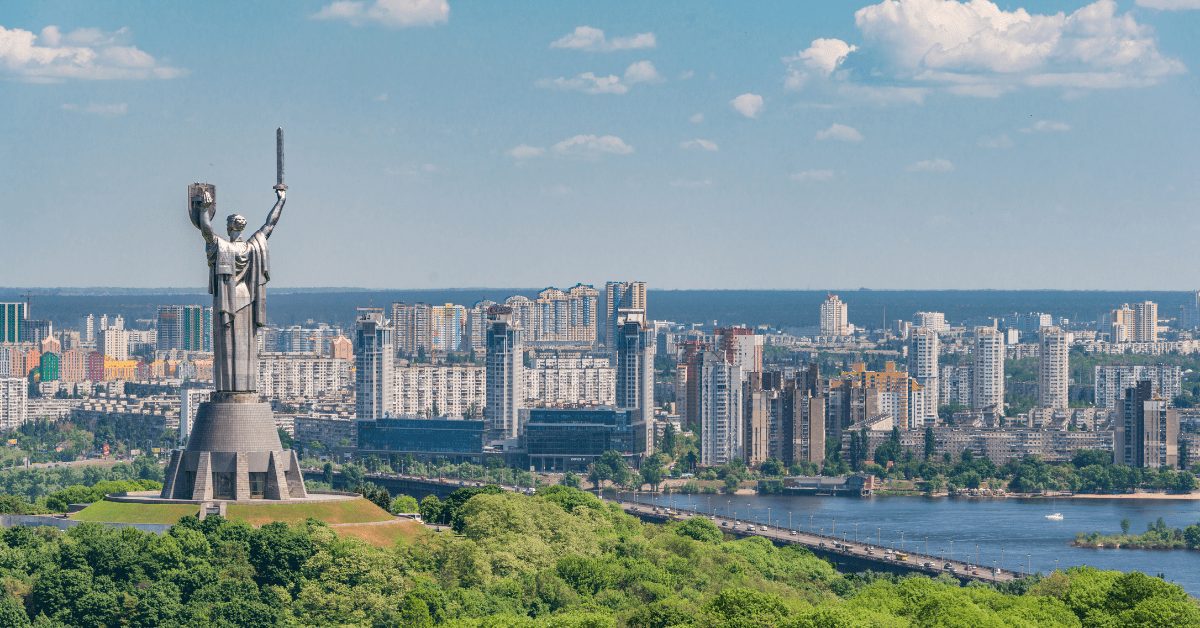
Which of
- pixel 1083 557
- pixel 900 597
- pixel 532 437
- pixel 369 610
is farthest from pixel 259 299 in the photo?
pixel 532 437

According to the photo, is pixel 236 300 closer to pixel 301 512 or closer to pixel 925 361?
pixel 301 512

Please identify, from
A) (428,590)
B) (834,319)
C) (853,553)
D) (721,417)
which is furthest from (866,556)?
(834,319)

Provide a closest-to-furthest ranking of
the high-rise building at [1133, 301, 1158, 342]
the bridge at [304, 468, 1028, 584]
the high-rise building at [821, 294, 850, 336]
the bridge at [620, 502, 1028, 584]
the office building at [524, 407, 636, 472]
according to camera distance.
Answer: the bridge at [620, 502, 1028, 584], the bridge at [304, 468, 1028, 584], the office building at [524, 407, 636, 472], the high-rise building at [1133, 301, 1158, 342], the high-rise building at [821, 294, 850, 336]

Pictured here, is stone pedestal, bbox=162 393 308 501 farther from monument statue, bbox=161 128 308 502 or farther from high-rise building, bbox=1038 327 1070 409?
high-rise building, bbox=1038 327 1070 409

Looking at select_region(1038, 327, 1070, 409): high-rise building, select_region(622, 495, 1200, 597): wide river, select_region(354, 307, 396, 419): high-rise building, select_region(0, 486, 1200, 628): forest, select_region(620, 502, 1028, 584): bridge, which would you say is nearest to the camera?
select_region(0, 486, 1200, 628): forest

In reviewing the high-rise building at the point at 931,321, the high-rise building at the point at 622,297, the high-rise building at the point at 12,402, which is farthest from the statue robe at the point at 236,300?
the high-rise building at the point at 931,321

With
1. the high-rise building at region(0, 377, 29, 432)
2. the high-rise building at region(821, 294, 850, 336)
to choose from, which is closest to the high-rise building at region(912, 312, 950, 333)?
the high-rise building at region(821, 294, 850, 336)
